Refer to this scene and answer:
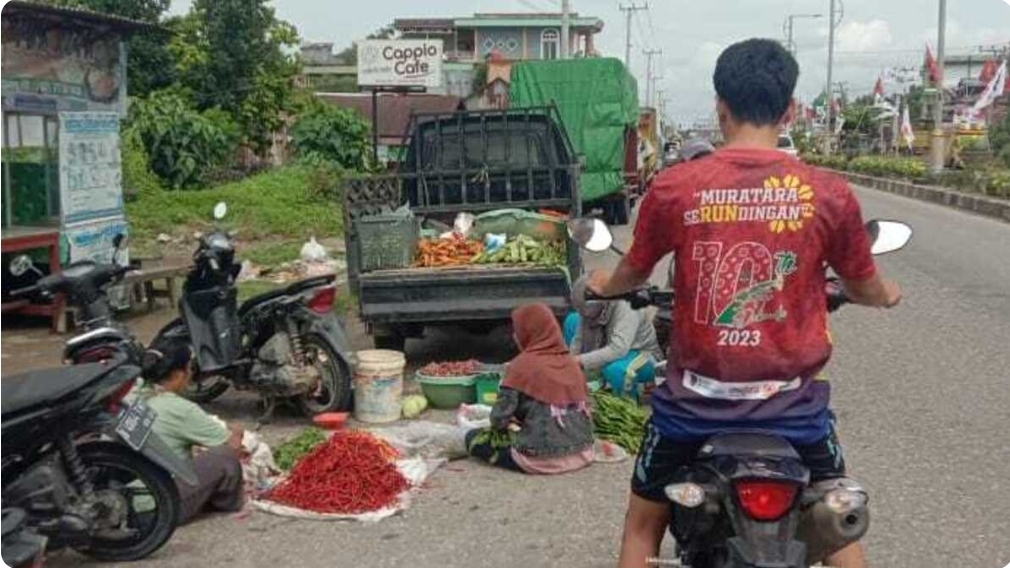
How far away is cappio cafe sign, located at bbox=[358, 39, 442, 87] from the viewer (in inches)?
1016

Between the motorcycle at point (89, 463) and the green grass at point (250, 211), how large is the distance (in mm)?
13792

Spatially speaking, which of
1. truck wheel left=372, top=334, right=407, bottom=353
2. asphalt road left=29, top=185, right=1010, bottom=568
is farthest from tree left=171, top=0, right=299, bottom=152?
asphalt road left=29, top=185, right=1010, bottom=568

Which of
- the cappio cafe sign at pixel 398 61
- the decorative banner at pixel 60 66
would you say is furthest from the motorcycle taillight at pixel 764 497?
the cappio cafe sign at pixel 398 61

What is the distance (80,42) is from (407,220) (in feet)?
15.0

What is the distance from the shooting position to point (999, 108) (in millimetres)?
54812

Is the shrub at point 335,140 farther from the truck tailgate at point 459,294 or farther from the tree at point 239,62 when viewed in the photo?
the truck tailgate at point 459,294

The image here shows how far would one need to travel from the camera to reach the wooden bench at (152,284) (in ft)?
38.9

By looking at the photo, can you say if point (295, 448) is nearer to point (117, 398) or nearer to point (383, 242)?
point (117, 398)

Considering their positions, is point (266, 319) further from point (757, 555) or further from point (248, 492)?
point (757, 555)

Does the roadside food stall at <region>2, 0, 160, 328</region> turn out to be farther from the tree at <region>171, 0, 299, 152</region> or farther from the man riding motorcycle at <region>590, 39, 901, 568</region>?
the tree at <region>171, 0, 299, 152</region>

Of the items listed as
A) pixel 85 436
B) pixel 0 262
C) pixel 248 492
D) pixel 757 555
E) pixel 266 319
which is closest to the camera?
pixel 757 555

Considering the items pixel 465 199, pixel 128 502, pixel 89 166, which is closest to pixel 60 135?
pixel 89 166

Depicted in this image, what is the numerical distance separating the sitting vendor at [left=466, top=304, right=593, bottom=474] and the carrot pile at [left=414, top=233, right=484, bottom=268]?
9.78 ft

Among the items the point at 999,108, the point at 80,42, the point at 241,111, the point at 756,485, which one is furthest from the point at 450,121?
the point at 999,108
